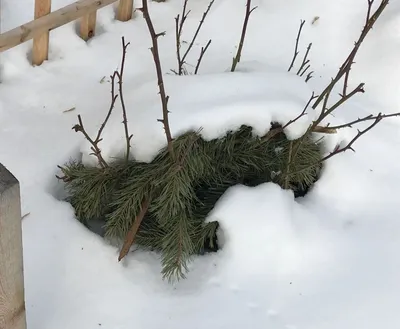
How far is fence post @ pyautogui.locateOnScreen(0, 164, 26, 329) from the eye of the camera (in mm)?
1134

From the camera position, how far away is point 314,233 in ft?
6.42

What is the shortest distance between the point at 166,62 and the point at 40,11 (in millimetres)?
570

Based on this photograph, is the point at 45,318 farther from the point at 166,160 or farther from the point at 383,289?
the point at 383,289

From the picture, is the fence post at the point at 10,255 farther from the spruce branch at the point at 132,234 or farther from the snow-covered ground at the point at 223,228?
the spruce branch at the point at 132,234

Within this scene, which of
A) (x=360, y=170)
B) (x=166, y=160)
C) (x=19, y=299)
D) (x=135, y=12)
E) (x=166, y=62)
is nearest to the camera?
(x=19, y=299)

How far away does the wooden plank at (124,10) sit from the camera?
2.74 metres

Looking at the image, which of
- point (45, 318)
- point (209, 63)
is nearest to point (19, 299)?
point (45, 318)

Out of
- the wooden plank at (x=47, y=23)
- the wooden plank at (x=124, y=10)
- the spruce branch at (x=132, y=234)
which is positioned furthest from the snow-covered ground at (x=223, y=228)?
the wooden plank at (x=124, y=10)

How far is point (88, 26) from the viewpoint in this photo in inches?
103

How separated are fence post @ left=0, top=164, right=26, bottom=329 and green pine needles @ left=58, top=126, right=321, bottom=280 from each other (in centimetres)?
51

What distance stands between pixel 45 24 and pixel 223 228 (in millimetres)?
1112

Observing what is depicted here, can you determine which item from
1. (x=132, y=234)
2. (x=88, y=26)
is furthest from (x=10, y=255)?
(x=88, y=26)

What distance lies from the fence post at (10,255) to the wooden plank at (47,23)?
3.75 ft

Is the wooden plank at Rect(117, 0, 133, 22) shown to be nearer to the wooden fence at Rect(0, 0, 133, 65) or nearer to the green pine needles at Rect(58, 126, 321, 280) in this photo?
the wooden fence at Rect(0, 0, 133, 65)
